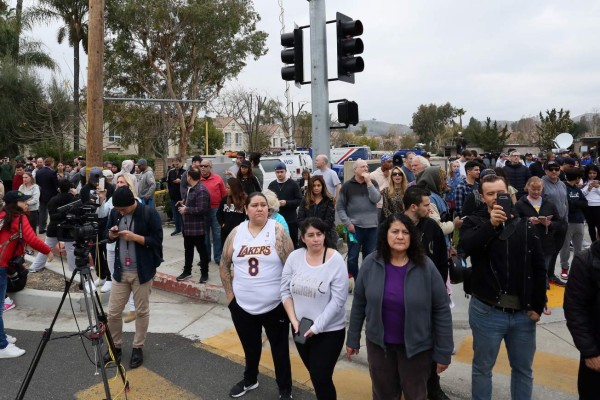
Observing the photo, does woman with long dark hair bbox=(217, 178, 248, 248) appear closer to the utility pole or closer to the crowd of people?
the crowd of people

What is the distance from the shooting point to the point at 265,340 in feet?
16.9

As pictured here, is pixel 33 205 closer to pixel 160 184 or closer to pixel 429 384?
pixel 160 184

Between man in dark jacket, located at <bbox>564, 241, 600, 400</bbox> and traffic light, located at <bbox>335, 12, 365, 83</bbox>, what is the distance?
4.66 meters

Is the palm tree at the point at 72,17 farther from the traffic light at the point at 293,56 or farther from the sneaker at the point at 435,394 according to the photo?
the sneaker at the point at 435,394

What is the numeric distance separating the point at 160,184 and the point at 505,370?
15638mm

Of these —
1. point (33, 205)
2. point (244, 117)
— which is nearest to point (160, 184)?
point (33, 205)

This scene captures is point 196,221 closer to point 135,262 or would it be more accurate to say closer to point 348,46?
point 135,262

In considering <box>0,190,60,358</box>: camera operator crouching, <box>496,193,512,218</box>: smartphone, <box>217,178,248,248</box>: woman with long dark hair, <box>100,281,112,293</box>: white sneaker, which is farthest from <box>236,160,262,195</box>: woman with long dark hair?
<box>496,193,512,218</box>: smartphone

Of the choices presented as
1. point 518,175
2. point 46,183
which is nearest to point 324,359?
point 518,175

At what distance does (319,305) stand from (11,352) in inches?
141

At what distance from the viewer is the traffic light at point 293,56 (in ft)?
22.6

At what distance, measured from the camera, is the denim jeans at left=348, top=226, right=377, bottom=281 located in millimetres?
6207

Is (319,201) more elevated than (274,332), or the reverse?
(319,201)

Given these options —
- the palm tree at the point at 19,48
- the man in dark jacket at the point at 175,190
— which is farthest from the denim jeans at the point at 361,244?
the palm tree at the point at 19,48
